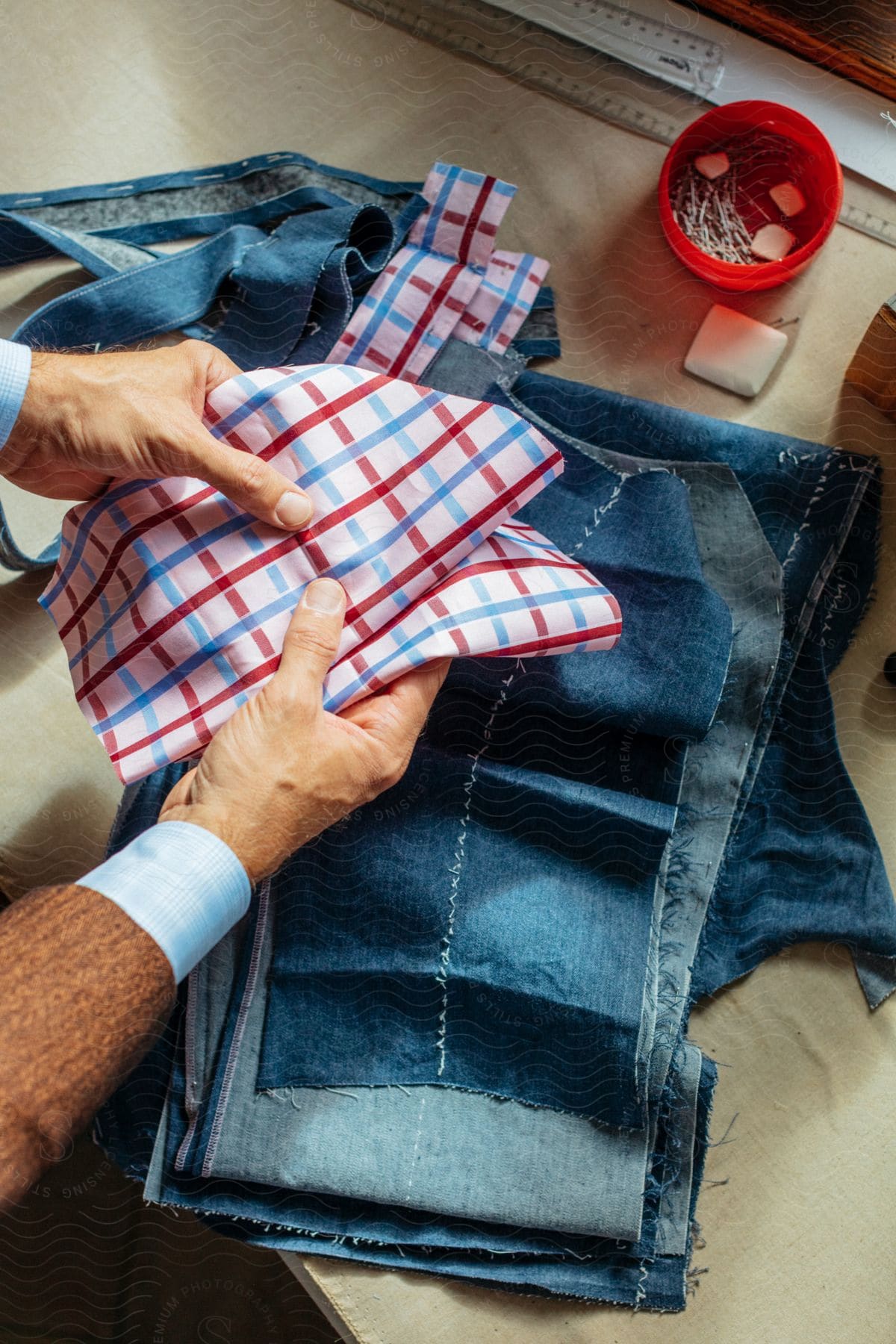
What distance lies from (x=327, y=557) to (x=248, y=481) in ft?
0.20

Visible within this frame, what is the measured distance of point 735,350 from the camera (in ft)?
2.28

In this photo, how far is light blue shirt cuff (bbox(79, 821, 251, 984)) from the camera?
0.47 metres

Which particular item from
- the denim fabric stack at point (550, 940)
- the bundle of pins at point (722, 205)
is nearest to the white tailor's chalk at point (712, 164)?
the bundle of pins at point (722, 205)

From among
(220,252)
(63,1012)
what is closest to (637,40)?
(220,252)

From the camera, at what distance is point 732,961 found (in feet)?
2.11

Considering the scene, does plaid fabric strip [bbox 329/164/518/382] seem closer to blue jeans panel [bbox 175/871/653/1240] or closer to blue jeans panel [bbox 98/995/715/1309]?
blue jeans panel [bbox 175/871/653/1240]

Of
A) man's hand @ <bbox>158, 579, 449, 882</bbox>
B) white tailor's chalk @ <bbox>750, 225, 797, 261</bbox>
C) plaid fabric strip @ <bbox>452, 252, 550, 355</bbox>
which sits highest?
white tailor's chalk @ <bbox>750, 225, 797, 261</bbox>

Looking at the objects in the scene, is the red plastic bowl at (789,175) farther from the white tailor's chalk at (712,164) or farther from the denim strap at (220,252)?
the denim strap at (220,252)

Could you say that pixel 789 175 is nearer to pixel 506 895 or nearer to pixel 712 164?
pixel 712 164

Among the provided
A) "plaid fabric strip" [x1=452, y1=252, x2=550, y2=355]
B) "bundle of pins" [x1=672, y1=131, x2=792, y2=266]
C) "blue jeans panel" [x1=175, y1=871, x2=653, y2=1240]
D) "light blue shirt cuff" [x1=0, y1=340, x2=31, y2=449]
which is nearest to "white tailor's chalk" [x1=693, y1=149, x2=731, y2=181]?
"bundle of pins" [x1=672, y1=131, x2=792, y2=266]

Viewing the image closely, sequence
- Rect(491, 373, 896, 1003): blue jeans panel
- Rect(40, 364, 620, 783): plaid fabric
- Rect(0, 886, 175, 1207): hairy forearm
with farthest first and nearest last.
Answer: Rect(491, 373, 896, 1003): blue jeans panel
Rect(40, 364, 620, 783): plaid fabric
Rect(0, 886, 175, 1207): hairy forearm

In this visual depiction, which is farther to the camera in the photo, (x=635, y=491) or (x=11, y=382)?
(x=635, y=491)

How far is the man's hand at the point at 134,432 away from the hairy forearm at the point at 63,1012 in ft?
0.77

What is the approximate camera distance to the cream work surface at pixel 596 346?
0.63 metres
